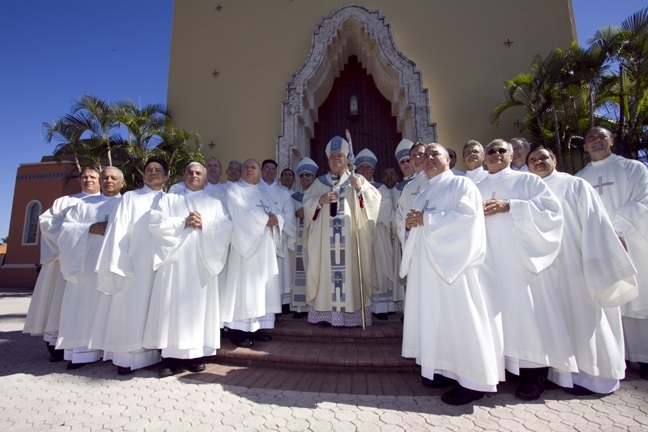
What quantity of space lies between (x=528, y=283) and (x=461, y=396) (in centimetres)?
120

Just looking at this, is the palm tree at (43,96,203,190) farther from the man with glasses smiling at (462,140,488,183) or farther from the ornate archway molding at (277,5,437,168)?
the man with glasses smiling at (462,140,488,183)

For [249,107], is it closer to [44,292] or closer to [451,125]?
[451,125]

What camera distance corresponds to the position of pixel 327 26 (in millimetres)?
8539

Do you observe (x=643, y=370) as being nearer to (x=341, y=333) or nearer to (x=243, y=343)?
(x=341, y=333)

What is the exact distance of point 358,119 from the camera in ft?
29.9

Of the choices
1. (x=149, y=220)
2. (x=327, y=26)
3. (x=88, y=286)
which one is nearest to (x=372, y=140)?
(x=327, y=26)

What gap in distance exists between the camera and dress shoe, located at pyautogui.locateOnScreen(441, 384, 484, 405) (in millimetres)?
2891

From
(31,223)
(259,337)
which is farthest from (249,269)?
(31,223)

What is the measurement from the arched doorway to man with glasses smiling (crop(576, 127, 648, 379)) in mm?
4746

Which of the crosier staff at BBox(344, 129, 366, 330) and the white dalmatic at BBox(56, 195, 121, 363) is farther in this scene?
the crosier staff at BBox(344, 129, 366, 330)

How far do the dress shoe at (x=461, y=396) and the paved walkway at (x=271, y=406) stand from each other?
65mm

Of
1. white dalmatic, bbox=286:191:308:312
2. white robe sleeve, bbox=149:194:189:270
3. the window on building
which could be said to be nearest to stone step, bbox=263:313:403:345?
white dalmatic, bbox=286:191:308:312

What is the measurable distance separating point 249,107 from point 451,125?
5.07 m

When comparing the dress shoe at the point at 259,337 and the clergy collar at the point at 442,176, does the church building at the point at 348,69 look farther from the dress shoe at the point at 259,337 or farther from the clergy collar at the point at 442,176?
the clergy collar at the point at 442,176
